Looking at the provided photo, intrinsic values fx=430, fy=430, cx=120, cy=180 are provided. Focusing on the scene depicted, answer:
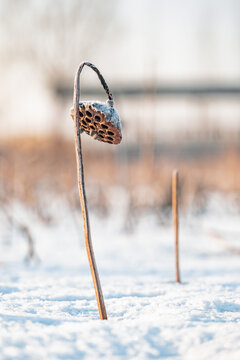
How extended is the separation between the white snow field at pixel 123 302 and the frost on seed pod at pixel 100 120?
0.51 m

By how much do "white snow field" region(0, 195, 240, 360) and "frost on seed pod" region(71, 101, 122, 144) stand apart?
51cm

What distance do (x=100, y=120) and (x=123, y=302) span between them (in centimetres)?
61

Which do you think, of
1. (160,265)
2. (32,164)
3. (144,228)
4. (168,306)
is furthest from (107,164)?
(168,306)

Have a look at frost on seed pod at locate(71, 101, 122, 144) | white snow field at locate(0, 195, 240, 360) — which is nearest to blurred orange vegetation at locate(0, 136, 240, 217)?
white snow field at locate(0, 195, 240, 360)

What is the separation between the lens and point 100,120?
3.81ft

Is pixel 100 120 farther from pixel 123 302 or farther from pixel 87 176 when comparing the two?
pixel 87 176

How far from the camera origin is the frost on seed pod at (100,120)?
3.77 ft

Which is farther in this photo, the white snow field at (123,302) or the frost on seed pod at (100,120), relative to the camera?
the frost on seed pod at (100,120)

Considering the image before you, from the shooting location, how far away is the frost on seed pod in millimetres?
1149

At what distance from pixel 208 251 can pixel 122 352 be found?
197 centimetres

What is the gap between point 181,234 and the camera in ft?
12.0

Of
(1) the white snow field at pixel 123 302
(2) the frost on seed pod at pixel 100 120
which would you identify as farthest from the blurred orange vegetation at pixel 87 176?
(2) the frost on seed pod at pixel 100 120

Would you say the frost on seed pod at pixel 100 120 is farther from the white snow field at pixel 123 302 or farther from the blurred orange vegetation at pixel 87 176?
the blurred orange vegetation at pixel 87 176

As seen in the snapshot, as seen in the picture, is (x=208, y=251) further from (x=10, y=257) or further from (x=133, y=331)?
(x=133, y=331)
